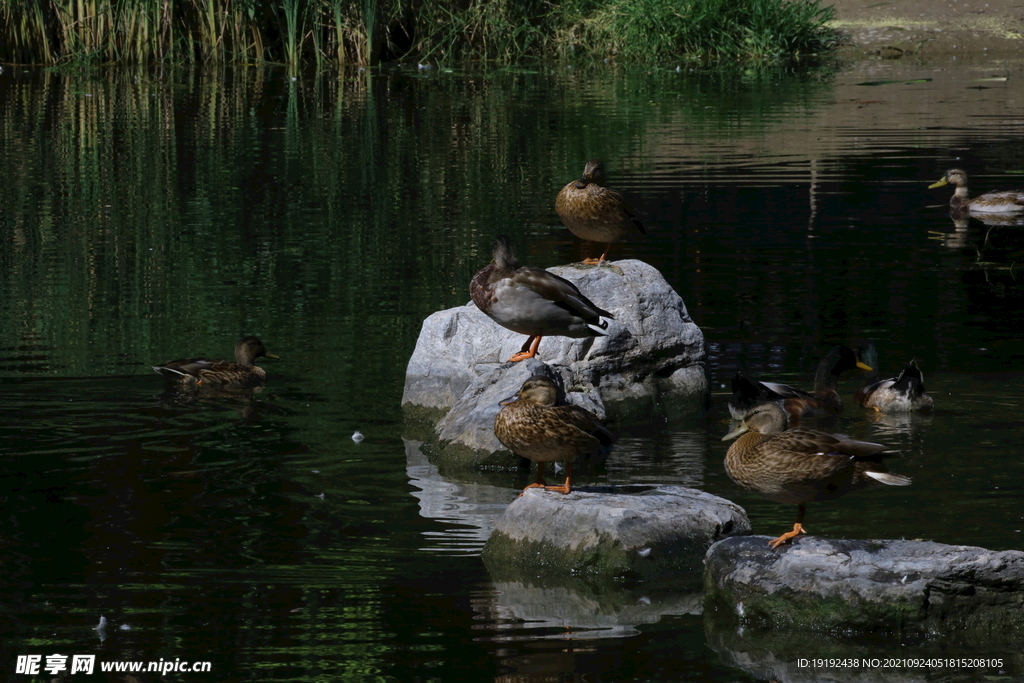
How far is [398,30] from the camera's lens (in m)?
34.6

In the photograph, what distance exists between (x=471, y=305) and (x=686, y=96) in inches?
743

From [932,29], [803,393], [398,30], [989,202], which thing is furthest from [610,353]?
[932,29]

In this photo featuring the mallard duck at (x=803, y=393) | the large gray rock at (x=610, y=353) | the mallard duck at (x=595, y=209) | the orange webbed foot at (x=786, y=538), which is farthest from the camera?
the mallard duck at (x=595, y=209)

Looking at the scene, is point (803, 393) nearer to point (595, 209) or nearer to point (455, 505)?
point (595, 209)

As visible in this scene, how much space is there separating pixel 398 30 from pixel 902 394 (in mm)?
26572

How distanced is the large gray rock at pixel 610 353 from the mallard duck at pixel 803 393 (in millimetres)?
538

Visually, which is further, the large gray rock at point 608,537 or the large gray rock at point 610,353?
the large gray rock at point 610,353

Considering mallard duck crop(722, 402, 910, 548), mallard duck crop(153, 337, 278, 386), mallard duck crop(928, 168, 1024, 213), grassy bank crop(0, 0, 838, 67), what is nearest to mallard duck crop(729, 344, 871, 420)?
mallard duck crop(722, 402, 910, 548)

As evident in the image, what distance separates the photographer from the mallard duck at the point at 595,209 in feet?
35.6

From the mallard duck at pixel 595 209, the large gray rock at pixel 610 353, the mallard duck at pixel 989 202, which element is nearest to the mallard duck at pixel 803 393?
the large gray rock at pixel 610 353

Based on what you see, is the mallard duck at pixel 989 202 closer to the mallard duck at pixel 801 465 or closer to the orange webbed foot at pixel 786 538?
the mallard duck at pixel 801 465

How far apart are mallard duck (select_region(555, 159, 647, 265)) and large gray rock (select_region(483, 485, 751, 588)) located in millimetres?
3727

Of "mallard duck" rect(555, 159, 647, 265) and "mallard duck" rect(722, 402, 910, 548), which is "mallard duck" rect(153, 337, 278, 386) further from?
"mallard duck" rect(722, 402, 910, 548)

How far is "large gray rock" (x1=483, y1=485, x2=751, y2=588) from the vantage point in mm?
7027
